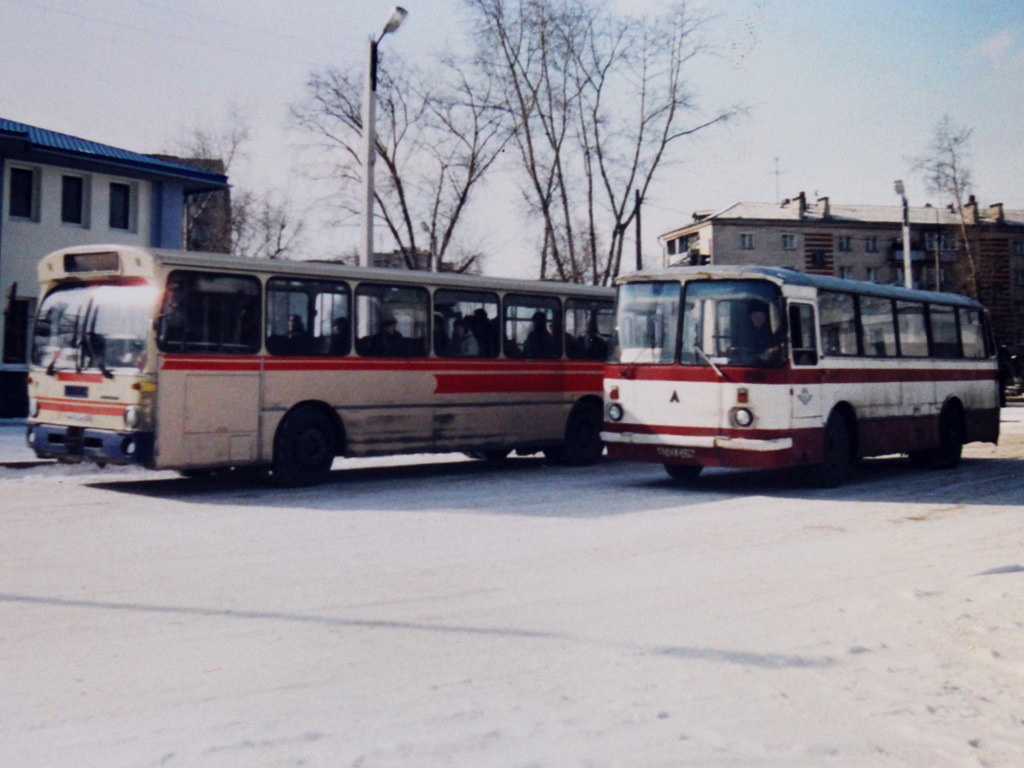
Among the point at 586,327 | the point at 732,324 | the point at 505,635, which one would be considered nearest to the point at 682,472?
the point at 732,324

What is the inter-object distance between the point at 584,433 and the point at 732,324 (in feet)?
14.5

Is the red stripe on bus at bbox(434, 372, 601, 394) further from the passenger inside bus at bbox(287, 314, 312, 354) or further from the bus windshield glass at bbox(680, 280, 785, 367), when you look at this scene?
the bus windshield glass at bbox(680, 280, 785, 367)

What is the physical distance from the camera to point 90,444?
12.4m

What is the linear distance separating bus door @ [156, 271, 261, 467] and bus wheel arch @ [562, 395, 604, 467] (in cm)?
551

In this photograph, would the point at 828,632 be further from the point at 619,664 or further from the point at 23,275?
the point at 23,275

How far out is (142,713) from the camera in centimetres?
471

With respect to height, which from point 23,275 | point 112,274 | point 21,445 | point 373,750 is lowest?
point 373,750

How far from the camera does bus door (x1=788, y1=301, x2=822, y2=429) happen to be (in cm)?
1331

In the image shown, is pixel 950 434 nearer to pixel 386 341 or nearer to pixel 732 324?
pixel 732 324

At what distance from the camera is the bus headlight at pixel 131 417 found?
1191 centimetres

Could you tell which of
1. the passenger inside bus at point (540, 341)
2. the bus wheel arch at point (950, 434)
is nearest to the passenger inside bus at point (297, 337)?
the passenger inside bus at point (540, 341)

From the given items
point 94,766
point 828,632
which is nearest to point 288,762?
point 94,766

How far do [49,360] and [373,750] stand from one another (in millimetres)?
10179

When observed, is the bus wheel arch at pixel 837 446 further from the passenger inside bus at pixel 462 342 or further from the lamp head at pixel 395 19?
the lamp head at pixel 395 19
